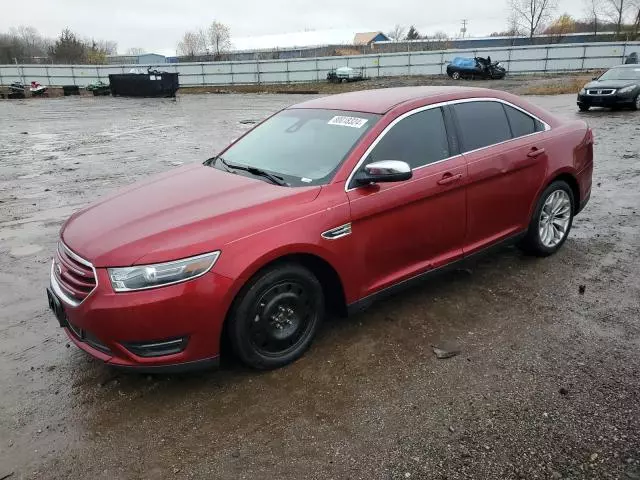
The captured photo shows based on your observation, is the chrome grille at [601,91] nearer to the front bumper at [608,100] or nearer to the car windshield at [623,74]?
the front bumper at [608,100]

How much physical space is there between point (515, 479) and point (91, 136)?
16.8 meters

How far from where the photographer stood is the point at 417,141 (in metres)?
3.88

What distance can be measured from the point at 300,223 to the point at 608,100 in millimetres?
16897

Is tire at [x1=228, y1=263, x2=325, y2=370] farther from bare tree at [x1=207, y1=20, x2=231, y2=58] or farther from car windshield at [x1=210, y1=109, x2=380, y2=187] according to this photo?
bare tree at [x1=207, y1=20, x2=231, y2=58]

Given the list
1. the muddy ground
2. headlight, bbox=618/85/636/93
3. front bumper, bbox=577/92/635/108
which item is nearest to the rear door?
the muddy ground

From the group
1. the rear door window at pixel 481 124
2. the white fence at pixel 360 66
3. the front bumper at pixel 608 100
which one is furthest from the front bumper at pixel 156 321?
the white fence at pixel 360 66

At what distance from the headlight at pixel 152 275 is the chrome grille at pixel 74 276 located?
16cm

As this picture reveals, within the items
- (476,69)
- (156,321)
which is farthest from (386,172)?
(476,69)

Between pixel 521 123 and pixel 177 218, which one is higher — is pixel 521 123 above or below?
above

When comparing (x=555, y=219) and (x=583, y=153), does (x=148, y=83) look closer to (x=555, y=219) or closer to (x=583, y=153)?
(x=583, y=153)

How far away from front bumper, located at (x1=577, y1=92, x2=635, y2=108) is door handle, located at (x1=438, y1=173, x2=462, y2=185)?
15425 mm

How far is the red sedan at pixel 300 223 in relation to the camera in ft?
9.41

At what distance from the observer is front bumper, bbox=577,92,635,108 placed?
16281mm

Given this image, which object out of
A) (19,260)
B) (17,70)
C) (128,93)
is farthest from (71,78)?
(19,260)
